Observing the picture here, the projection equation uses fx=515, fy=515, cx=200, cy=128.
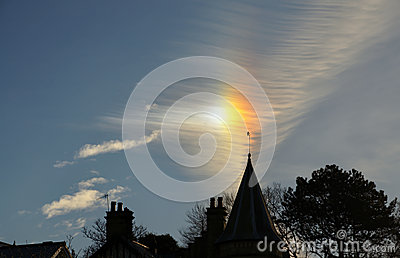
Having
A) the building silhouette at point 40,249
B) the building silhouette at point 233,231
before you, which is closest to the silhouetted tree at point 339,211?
the building silhouette at point 233,231

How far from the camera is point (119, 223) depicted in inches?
1302

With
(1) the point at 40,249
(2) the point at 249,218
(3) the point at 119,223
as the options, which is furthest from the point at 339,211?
(1) the point at 40,249

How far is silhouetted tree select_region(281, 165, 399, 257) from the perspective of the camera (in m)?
38.5

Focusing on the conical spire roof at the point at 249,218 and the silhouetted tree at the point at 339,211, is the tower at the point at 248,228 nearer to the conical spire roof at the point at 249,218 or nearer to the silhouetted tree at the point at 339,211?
the conical spire roof at the point at 249,218

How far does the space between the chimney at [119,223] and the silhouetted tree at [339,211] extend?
15143mm

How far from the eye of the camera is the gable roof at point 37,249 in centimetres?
2870

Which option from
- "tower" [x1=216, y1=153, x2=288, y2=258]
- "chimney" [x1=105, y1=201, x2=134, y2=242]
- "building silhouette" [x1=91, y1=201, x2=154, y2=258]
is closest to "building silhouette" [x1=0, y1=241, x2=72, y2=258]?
"building silhouette" [x1=91, y1=201, x2=154, y2=258]

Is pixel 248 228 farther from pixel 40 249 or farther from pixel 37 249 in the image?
pixel 37 249

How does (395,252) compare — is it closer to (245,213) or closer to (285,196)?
(285,196)

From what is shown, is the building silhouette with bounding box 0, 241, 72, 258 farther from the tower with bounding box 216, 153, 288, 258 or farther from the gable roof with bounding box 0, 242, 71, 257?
the tower with bounding box 216, 153, 288, 258

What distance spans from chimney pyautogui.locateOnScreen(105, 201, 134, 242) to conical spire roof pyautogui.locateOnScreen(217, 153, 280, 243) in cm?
601

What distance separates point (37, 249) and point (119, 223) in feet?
17.5

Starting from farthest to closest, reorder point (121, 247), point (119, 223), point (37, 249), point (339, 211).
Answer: point (339, 211) → point (119, 223) → point (121, 247) → point (37, 249)

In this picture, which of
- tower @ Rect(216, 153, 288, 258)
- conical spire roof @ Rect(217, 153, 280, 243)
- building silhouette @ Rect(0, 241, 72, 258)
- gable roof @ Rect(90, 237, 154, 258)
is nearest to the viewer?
building silhouette @ Rect(0, 241, 72, 258)
